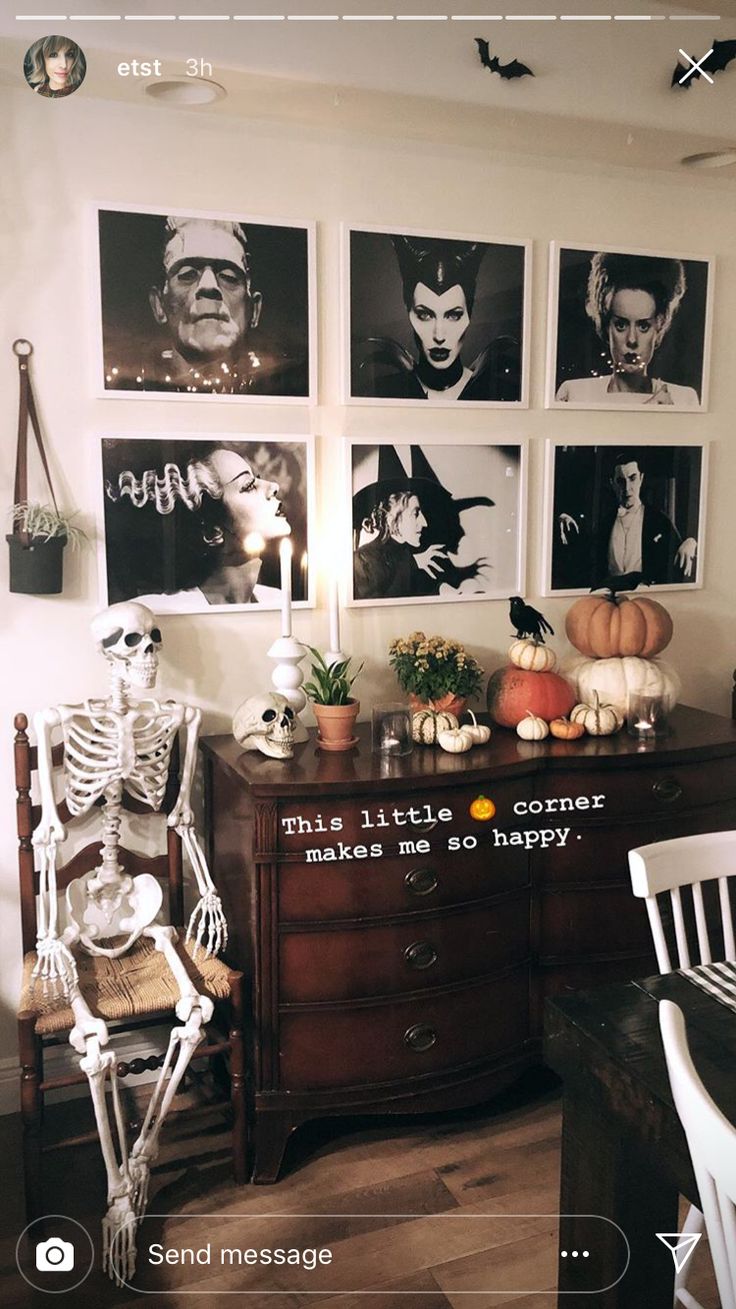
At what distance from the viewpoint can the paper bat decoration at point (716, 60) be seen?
2.53m

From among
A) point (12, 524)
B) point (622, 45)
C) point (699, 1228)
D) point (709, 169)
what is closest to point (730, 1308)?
point (699, 1228)

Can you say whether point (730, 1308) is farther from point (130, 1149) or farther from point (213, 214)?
point (213, 214)

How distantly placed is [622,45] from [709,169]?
0.52 meters

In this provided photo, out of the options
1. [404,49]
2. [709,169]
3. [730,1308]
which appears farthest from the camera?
[709,169]

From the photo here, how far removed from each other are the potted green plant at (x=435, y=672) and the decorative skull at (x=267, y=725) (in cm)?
32

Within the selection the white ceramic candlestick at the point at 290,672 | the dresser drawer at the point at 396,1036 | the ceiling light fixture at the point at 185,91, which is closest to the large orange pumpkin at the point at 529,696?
the white ceramic candlestick at the point at 290,672

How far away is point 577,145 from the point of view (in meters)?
2.70

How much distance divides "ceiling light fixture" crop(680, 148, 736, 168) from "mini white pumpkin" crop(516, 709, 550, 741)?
1.51 metres

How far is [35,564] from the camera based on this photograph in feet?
7.58

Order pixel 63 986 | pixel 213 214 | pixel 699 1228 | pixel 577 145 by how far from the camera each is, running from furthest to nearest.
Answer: pixel 577 145 → pixel 213 214 → pixel 63 986 → pixel 699 1228

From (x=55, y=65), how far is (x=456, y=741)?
5.20 ft

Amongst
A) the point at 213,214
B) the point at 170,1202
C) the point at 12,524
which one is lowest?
the point at 170,1202

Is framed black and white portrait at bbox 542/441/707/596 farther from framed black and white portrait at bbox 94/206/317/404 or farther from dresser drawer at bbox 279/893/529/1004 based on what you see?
dresser drawer at bbox 279/893/529/1004

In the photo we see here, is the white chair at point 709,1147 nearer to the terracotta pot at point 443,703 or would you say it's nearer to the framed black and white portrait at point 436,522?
the terracotta pot at point 443,703
